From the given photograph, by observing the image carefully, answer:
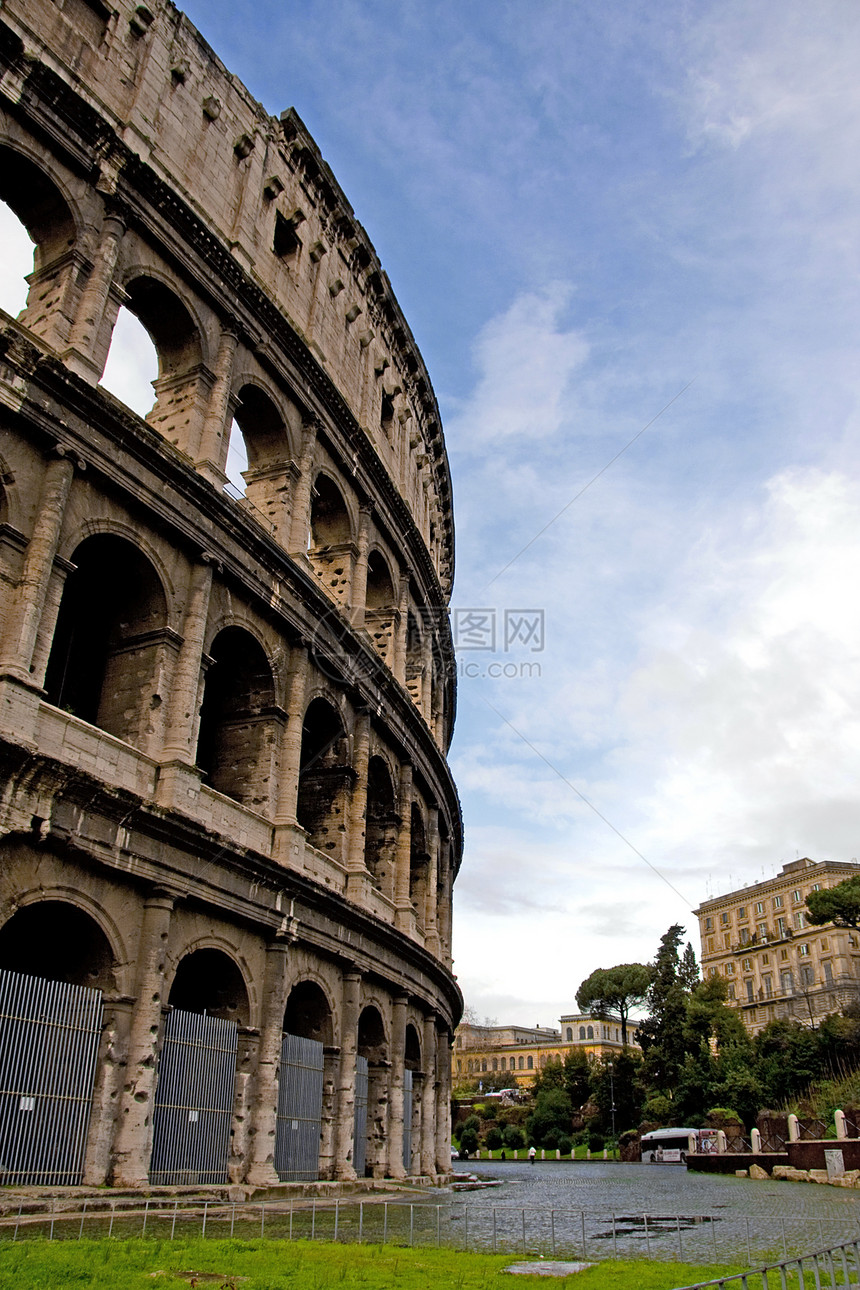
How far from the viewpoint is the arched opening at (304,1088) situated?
15.6 meters

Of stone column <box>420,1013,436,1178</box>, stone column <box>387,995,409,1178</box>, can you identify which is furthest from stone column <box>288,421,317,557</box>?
stone column <box>420,1013,436,1178</box>

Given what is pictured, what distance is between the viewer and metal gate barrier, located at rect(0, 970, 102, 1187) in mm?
10938

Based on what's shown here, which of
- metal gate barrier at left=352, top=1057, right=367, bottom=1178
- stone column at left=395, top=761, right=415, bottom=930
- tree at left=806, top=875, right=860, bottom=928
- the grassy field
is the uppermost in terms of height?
tree at left=806, top=875, right=860, bottom=928

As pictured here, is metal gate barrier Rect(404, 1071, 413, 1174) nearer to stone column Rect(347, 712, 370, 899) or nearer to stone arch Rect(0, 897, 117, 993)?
stone column Rect(347, 712, 370, 899)

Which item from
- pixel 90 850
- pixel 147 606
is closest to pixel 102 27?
pixel 147 606

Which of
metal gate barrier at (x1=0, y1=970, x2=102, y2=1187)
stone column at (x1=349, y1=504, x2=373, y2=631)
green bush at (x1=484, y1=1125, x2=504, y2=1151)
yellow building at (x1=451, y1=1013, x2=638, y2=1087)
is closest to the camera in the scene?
metal gate barrier at (x1=0, y1=970, x2=102, y2=1187)

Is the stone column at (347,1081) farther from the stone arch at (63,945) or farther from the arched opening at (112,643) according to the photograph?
the arched opening at (112,643)

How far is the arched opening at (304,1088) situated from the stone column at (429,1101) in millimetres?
6383

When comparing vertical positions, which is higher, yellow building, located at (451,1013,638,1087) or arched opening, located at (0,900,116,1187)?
yellow building, located at (451,1013,638,1087)

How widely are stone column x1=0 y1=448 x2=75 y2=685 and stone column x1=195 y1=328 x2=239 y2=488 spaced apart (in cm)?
340

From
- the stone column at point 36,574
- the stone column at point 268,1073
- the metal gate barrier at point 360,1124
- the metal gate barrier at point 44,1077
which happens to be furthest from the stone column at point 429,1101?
the stone column at point 36,574

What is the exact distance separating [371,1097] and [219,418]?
13.2 meters

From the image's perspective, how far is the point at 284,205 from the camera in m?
21.0

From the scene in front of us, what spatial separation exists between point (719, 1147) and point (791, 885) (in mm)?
44888
